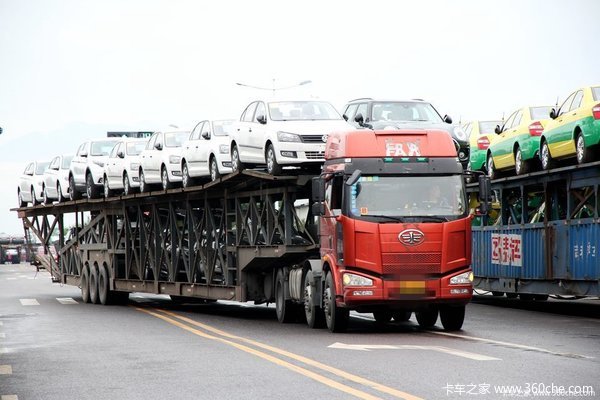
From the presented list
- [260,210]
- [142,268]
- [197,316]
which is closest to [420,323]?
[260,210]

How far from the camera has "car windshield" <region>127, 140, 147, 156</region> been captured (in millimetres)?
33000

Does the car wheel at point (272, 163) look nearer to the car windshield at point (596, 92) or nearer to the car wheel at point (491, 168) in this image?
the car windshield at point (596, 92)

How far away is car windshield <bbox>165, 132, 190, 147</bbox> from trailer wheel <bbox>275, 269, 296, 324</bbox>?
8.82m

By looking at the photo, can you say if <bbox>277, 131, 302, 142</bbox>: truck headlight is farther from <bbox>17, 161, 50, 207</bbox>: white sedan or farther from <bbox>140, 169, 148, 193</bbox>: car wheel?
<bbox>17, 161, 50, 207</bbox>: white sedan

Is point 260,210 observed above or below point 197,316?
above

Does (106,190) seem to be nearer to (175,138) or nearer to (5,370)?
(175,138)

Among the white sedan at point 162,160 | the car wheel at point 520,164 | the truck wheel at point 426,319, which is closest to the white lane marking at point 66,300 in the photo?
the white sedan at point 162,160

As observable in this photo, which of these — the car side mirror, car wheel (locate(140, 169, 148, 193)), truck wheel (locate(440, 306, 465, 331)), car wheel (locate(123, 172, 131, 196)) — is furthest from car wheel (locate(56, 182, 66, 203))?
truck wheel (locate(440, 306, 465, 331))

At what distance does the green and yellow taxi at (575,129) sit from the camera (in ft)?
71.1

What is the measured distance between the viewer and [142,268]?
3119 centimetres

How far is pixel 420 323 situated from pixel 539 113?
8201 mm

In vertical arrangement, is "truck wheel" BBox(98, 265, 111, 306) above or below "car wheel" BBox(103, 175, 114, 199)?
below

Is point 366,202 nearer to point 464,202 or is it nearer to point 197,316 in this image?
point 464,202

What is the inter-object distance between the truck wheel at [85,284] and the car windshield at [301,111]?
12649mm
